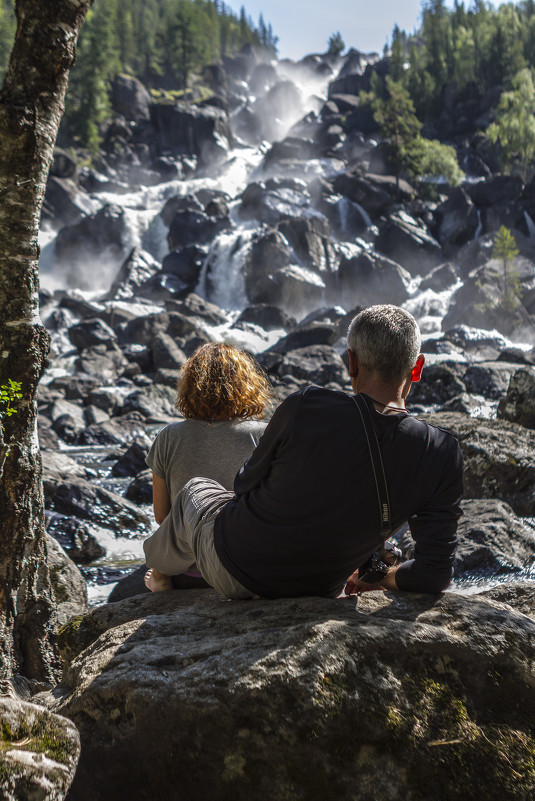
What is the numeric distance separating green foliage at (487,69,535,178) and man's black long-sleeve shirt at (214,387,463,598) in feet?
220

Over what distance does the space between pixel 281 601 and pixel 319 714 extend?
0.83 meters

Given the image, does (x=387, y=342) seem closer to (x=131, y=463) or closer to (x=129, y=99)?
(x=131, y=463)

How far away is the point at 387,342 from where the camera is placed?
3.01m

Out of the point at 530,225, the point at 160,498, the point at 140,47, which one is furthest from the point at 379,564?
the point at 140,47

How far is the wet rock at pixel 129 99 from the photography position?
83375 millimetres

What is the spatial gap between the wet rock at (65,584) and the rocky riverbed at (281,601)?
0.02 m

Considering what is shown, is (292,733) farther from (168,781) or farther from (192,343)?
(192,343)

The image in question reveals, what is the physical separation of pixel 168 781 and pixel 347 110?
297ft

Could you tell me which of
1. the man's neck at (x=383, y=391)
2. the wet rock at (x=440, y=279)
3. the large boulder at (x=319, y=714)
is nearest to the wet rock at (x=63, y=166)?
the wet rock at (x=440, y=279)

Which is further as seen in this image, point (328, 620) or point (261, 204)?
point (261, 204)

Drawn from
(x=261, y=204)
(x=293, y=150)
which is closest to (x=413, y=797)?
(x=261, y=204)

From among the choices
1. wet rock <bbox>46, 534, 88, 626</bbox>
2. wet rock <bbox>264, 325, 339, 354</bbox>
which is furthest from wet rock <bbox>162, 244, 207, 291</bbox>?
wet rock <bbox>46, 534, 88, 626</bbox>

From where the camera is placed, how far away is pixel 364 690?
2.45 metres

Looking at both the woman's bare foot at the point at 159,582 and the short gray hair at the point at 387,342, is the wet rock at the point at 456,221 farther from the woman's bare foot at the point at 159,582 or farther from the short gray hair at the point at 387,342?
the short gray hair at the point at 387,342
